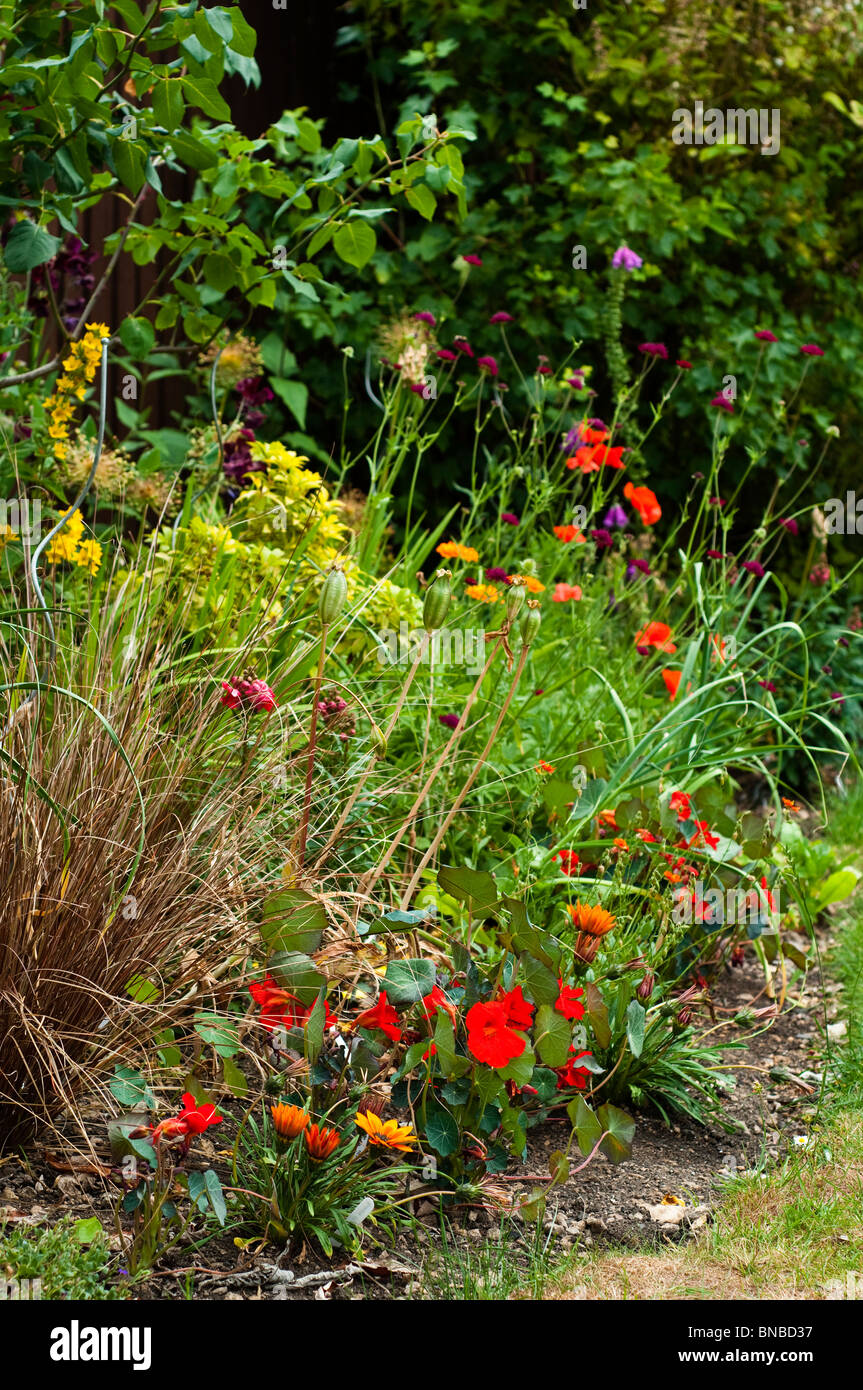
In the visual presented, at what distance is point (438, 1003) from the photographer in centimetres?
199

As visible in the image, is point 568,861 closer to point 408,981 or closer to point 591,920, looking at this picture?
point 591,920

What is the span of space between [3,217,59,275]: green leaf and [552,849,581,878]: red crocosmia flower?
5.33ft

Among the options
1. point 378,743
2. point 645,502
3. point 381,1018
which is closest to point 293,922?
point 381,1018

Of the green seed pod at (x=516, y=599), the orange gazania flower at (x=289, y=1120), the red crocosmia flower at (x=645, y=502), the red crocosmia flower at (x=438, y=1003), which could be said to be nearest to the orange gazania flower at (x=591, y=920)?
the red crocosmia flower at (x=438, y=1003)

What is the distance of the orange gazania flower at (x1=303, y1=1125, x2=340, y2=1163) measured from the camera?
69.8 inches

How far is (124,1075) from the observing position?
1838 millimetres

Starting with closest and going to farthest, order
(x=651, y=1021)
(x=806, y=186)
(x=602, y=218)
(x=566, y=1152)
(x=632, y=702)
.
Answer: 1. (x=566, y=1152)
2. (x=651, y=1021)
3. (x=632, y=702)
4. (x=602, y=218)
5. (x=806, y=186)

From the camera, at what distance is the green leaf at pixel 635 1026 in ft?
7.03

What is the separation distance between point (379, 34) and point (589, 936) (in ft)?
16.0

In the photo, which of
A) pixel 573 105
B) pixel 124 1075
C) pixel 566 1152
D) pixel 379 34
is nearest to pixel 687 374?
pixel 573 105

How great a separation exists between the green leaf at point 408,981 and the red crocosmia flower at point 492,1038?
0.09 meters

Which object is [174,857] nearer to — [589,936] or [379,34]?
[589,936]

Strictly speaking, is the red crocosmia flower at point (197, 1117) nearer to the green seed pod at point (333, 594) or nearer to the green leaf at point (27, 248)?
the green seed pod at point (333, 594)

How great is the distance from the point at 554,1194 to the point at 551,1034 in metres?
0.33
